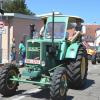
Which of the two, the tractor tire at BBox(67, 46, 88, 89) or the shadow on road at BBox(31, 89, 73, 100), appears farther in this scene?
the tractor tire at BBox(67, 46, 88, 89)

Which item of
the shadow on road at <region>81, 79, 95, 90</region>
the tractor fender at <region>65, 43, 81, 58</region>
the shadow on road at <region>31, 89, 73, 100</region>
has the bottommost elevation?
the shadow on road at <region>31, 89, 73, 100</region>

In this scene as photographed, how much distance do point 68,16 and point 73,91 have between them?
288 cm

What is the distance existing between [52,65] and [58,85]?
6.79 ft

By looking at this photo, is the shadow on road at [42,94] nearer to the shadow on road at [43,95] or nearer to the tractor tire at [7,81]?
the shadow on road at [43,95]

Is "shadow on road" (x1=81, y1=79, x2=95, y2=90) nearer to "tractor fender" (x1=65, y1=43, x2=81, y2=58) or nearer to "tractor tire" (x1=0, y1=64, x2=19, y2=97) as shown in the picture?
"tractor fender" (x1=65, y1=43, x2=81, y2=58)

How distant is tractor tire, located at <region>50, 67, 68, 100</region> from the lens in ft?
35.4

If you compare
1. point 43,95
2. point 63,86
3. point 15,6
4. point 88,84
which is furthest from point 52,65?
point 15,6

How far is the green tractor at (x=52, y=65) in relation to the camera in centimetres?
1132

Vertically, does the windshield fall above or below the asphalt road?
above

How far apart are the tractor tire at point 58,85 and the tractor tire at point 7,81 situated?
1746 mm

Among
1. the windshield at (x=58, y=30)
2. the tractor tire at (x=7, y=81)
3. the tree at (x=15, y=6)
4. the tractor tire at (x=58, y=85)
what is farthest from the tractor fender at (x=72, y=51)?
the tree at (x=15, y=6)

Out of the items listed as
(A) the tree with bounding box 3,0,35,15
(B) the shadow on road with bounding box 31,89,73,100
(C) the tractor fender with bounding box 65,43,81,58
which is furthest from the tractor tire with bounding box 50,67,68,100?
(A) the tree with bounding box 3,0,35,15

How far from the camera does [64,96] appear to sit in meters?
11.2

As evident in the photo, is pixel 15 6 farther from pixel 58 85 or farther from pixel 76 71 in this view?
pixel 58 85
